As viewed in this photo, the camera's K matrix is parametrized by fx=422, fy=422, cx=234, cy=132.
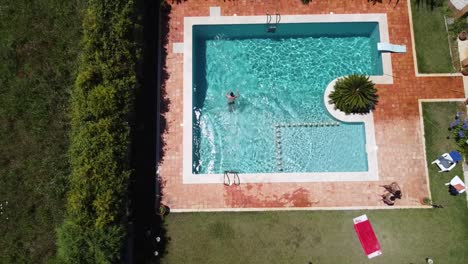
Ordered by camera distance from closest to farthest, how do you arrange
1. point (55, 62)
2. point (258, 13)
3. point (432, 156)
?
point (55, 62) → point (432, 156) → point (258, 13)

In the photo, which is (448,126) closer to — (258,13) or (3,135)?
(258,13)

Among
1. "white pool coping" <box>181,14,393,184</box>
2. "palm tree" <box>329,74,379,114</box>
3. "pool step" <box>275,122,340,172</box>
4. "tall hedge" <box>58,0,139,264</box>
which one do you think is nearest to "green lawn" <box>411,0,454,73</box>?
"white pool coping" <box>181,14,393,184</box>

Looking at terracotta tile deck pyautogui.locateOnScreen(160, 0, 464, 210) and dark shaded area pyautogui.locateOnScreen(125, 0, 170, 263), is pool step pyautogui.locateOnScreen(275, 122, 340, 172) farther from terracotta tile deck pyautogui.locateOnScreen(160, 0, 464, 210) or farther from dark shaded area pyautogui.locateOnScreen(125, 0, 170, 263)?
dark shaded area pyautogui.locateOnScreen(125, 0, 170, 263)

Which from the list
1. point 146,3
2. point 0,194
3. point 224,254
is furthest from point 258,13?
point 0,194

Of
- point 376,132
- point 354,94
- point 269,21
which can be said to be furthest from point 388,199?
point 269,21

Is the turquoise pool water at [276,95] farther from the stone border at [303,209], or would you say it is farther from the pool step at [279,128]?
the stone border at [303,209]
